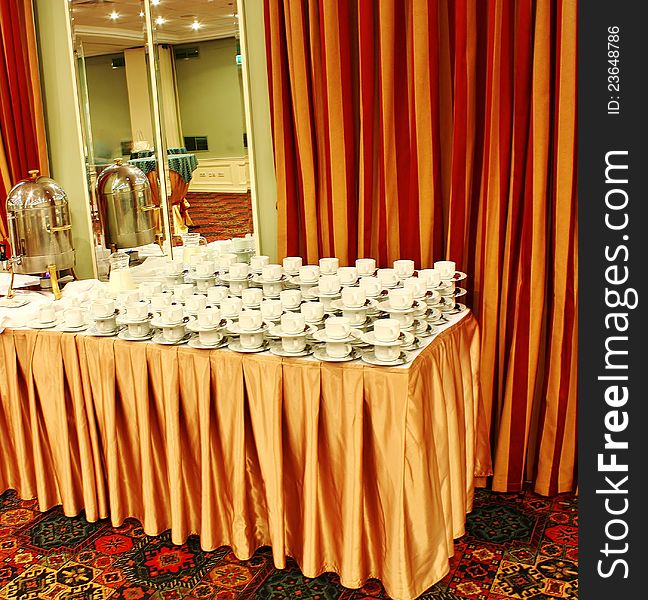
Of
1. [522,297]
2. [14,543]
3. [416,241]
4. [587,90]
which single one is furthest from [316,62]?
[14,543]

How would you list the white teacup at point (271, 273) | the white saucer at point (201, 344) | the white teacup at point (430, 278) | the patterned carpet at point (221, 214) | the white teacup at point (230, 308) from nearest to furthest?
the white saucer at point (201, 344)
the white teacup at point (230, 308)
the white teacup at point (430, 278)
the white teacup at point (271, 273)
the patterned carpet at point (221, 214)

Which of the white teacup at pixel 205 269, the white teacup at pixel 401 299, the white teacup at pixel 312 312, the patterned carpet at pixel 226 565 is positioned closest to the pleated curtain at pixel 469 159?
the patterned carpet at pixel 226 565

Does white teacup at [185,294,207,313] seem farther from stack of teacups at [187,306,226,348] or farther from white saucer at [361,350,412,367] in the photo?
white saucer at [361,350,412,367]

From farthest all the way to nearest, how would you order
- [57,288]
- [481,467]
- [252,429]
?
[57,288]
[481,467]
[252,429]

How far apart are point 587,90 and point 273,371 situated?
1274mm

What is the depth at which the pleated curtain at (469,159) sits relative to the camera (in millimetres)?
2305

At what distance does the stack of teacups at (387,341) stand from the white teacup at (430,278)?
43 centimetres

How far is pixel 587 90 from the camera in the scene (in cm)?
220

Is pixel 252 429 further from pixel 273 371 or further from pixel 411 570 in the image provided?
pixel 411 570

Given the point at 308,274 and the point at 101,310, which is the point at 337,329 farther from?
the point at 101,310

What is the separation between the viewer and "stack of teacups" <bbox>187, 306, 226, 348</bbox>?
205 centimetres

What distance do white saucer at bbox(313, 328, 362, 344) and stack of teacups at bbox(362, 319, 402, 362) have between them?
7 centimetres

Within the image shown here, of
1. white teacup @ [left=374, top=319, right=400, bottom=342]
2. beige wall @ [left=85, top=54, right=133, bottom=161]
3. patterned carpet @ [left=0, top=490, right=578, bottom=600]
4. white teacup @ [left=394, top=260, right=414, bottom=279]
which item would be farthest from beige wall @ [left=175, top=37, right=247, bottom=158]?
patterned carpet @ [left=0, top=490, right=578, bottom=600]

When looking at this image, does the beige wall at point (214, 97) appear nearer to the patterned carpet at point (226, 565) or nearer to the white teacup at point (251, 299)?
the white teacup at point (251, 299)
